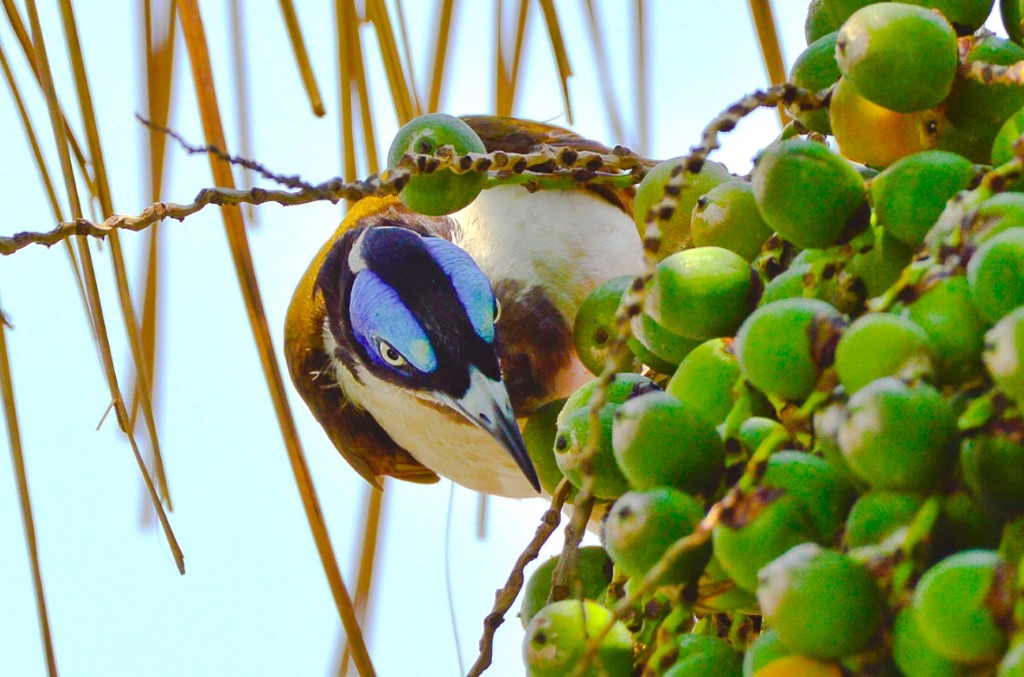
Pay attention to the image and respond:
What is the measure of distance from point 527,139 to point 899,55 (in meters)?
→ 1.09

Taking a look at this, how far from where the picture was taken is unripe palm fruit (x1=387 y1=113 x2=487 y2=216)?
55 centimetres

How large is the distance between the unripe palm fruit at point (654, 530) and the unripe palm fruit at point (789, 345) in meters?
0.04

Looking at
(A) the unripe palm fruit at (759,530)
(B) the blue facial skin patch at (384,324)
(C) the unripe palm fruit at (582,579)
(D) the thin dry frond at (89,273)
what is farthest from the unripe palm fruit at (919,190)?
(B) the blue facial skin patch at (384,324)

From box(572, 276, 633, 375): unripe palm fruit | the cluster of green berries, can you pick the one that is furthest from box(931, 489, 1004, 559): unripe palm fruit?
box(572, 276, 633, 375): unripe palm fruit

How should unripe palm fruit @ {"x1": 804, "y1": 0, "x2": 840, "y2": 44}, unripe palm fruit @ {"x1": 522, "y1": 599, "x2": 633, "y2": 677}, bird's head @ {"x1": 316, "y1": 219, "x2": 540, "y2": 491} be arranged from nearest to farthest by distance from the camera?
unripe palm fruit @ {"x1": 522, "y1": 599, "x2": 633, "y2": 677} → unripe palm fruit @ {"x1": 804, "y1": 0, "x2": 840, "y2": 44} → bird's head @ {"x1": 316, "y1": 219, "x2": 540, "y2": 491}

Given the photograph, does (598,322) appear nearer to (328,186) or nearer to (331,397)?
(328,186)

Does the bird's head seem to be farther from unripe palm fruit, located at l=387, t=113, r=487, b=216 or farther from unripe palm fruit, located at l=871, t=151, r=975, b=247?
unripe palm fruit, located at l=871, t=151, r=975, b=247

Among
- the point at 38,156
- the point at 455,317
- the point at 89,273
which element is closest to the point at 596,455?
the point at 89,273

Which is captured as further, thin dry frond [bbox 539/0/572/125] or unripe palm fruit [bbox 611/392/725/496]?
thin dry frond [bbox 539/0/572/125]

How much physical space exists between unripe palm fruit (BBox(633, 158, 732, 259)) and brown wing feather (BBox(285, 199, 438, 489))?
92 centimetres

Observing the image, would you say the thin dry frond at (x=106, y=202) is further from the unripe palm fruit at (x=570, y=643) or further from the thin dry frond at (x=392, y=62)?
A: the unripe palm fruit at (x=570, y=643)

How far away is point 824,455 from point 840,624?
61 millimetres

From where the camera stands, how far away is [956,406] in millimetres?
321

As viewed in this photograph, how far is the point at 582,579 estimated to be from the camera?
1.71ft
